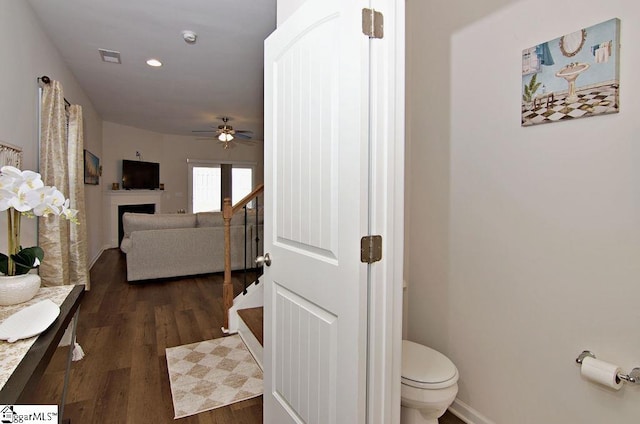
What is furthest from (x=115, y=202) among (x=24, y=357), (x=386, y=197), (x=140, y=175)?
(x=386, y=197)

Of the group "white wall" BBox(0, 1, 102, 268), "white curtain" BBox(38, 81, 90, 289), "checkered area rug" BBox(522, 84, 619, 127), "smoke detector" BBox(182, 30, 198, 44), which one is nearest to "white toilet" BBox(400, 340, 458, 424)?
"checkered area rug" BBox(522, 84, 619, 127)

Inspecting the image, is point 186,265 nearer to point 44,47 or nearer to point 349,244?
point 44,47

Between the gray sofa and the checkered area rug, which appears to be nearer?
the checkered area rug

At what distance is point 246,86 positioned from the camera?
464 centimetres

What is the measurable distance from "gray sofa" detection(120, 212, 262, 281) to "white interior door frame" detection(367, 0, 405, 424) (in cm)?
370

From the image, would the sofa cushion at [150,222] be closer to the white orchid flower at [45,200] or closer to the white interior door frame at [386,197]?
the white orchid flower at [45,200]

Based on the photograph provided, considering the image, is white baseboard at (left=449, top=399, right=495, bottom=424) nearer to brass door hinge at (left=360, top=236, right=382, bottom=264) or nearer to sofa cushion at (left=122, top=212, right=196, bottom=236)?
brass door hinge at (left=360, top=236, right=382, bottom=264)

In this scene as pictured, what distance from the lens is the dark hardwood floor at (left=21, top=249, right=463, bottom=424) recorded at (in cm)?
196

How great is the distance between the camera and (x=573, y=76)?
1407 mm

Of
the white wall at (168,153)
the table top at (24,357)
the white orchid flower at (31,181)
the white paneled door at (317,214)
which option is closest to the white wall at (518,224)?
the white paneled door at (317,214)

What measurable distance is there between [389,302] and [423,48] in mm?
1655

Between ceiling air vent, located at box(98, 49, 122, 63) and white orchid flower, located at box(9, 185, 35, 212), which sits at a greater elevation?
ceiling air vent, located at box(98, 49, 122, 63)

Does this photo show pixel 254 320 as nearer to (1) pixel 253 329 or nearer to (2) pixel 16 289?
(1) pixel 253 329

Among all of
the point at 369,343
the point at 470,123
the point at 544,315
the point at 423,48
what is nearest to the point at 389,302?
the point at 369,343
